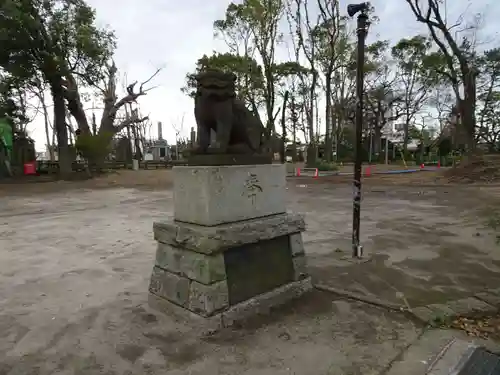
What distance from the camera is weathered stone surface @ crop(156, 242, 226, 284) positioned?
9.13 feet

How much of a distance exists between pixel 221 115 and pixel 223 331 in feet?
5.82

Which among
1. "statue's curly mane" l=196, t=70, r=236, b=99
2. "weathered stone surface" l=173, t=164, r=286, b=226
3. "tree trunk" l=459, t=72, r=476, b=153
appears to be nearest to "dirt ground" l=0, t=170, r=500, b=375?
"weathered stone surface" l=173, t=164, r=286, b=226

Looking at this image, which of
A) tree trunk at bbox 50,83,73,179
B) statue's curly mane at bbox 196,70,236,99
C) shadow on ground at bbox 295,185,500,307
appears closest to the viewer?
statue's curly mane at bbox 196,70,236,99

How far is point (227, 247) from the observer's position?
2805 mm

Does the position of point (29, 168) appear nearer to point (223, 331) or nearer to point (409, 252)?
point (409, 252)

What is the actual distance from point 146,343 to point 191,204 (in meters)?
1.09

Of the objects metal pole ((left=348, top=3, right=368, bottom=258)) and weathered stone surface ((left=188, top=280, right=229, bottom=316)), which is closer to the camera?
weathered stone surface ((left=188, top=280, right=229, bottom=316))

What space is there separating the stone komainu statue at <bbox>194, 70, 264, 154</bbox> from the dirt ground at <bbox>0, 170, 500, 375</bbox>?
148 centimetres

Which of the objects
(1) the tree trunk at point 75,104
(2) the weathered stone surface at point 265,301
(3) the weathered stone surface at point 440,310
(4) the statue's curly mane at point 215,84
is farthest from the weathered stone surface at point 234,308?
(1) the tree trunk at point 75,104

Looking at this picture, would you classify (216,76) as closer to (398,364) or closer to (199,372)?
(199,372)

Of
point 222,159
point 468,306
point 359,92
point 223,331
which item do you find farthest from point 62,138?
point 468,306

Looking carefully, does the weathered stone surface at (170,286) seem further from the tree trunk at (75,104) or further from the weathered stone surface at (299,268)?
the tree trunk at (75,104)

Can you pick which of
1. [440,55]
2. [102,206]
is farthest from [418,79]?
[102,206]

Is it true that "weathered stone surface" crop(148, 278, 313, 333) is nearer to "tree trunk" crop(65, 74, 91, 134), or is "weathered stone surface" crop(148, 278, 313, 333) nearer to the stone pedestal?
the stone pedestal
